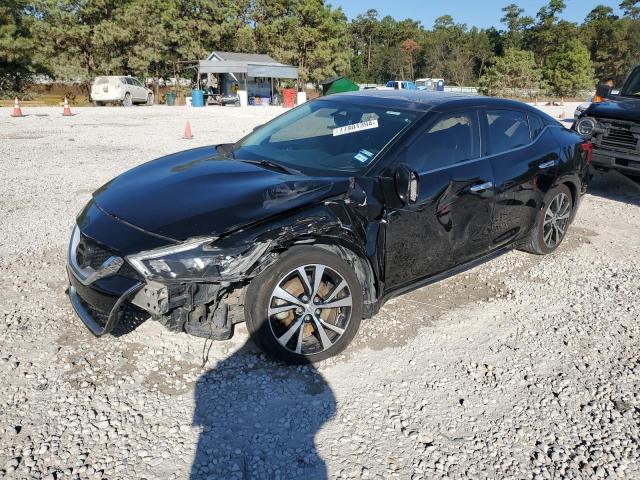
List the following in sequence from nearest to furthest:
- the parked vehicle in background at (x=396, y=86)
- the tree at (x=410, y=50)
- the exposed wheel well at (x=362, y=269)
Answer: the exposed wheel well at (x=362, y=269)
the parked vehicle in background at (x=396, y=86)
the tree at (x=410, y=50)

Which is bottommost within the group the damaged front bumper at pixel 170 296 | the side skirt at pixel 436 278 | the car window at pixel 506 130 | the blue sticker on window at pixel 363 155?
the side skirt at pixel 436 278

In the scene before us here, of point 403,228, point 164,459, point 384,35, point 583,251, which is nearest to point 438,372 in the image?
point 403,228

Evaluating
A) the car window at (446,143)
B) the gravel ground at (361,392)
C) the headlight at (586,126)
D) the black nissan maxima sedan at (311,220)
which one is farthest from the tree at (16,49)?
the car window at (446,143)

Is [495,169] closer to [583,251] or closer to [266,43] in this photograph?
[583,251]

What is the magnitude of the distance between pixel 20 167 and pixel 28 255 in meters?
5.01

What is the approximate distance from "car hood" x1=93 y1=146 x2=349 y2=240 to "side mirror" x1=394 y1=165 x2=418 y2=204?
335 millimetres

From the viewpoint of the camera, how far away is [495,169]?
13.7 feet

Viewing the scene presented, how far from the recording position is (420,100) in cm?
411

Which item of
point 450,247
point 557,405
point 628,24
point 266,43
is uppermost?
point 628,24

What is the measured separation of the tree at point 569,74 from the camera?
45625 millimetres

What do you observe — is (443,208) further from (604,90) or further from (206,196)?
(604,90)

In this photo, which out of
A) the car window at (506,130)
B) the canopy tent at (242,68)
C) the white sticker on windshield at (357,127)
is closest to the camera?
the white sticker on windshield at (357,127)

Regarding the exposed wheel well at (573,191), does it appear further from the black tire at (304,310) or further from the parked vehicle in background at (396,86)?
the black tire at (304,310)

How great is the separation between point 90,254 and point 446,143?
2608 mm
